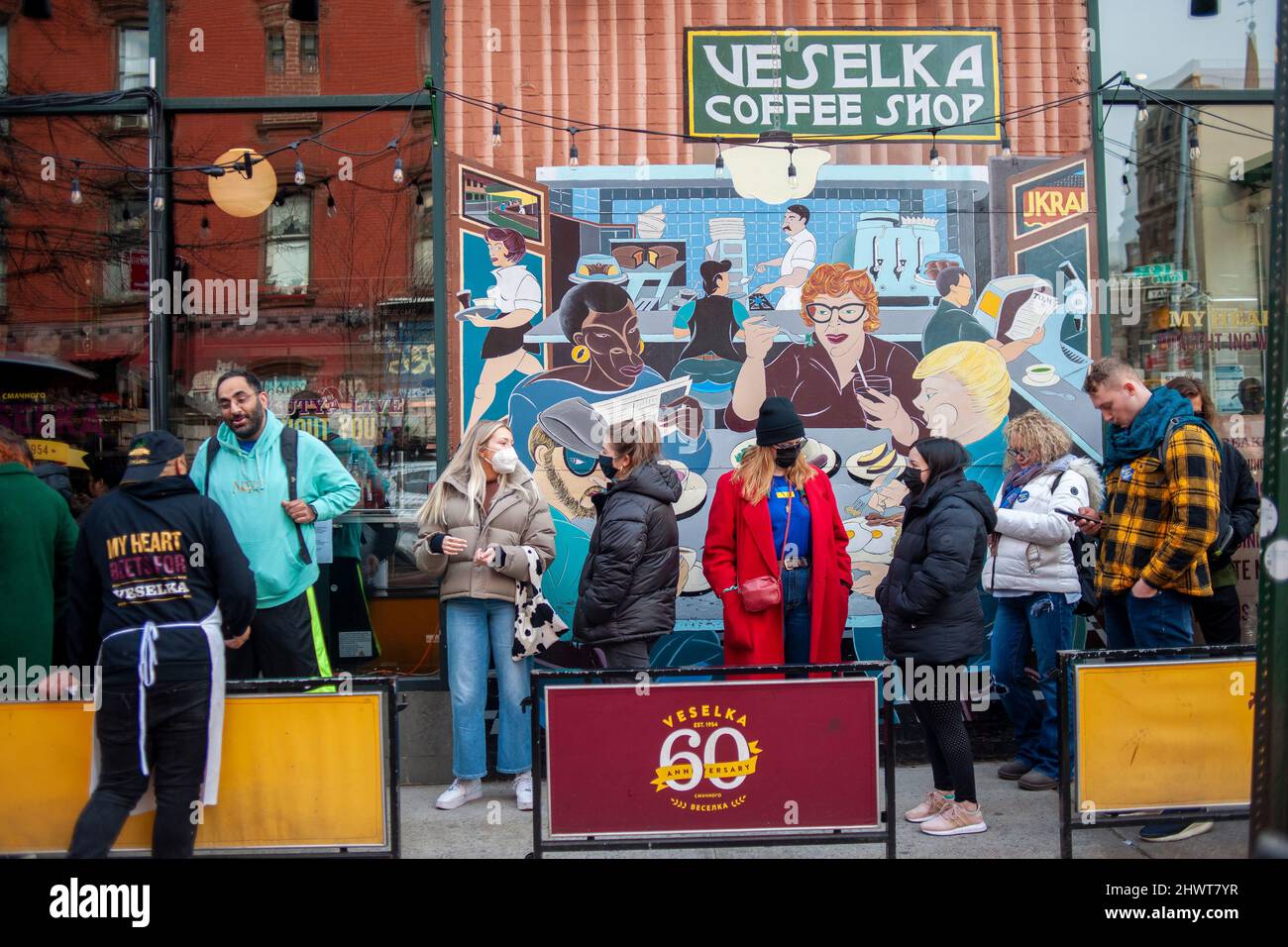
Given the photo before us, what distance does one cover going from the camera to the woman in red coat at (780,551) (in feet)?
17.9

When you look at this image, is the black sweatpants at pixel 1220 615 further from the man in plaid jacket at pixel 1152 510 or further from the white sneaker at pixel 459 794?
the white sneaker at pixel 459 794

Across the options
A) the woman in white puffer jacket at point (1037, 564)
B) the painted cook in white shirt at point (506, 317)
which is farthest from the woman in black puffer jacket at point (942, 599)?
the painted cook in white shirt at point (506, 317)

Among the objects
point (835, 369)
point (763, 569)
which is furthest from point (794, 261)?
point (763, 569)

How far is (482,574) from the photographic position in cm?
583

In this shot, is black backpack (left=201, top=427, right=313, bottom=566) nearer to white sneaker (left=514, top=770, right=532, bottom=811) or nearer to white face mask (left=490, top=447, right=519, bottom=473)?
white face mask (left=490, top=447, right=519, bottom=473)

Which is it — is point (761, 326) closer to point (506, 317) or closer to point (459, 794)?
point (506, 317)

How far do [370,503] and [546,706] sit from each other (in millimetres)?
2872

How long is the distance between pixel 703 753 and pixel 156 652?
2.28 m

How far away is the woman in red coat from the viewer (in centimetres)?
547

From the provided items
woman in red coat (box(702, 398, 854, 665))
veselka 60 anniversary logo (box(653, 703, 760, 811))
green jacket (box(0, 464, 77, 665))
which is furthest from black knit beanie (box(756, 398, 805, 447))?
green jacket (box(0, 464, 77, 665))

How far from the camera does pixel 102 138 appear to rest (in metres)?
6.99

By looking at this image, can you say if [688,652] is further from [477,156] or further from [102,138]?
[102,138]
